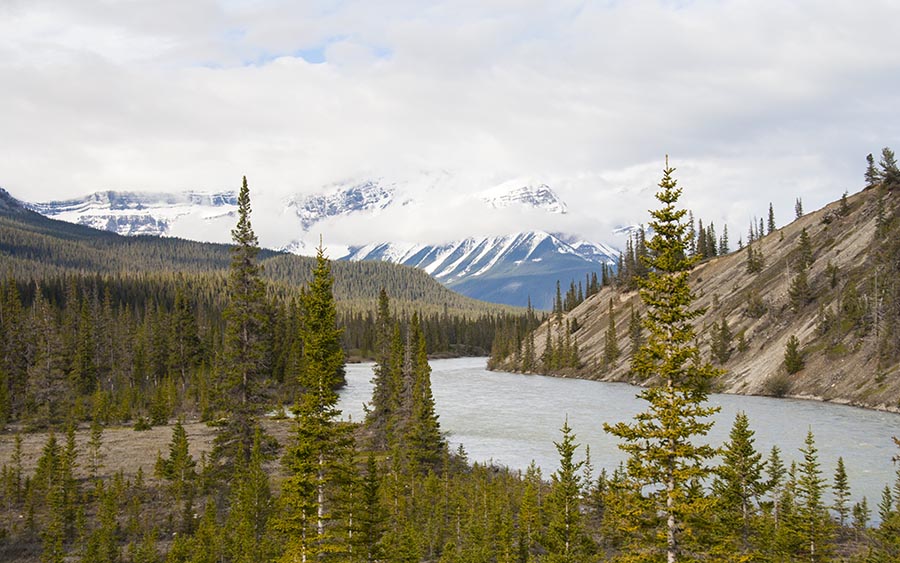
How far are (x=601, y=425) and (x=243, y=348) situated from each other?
158 ft

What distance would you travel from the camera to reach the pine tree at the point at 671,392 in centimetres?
1925

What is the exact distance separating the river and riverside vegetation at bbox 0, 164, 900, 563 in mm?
4476

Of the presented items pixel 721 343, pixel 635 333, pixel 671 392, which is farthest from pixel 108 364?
pixel 671 392

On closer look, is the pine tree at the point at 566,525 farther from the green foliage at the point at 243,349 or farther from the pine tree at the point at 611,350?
the pine tree at the point at 611,350

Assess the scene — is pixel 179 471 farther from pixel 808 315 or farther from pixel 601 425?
pixel 808 315

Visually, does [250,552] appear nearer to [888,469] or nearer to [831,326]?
[888,469]

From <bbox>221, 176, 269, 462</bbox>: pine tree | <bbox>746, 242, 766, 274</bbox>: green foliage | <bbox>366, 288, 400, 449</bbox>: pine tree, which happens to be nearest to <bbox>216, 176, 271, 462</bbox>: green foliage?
<bbox>221, 176, 269, 462</bbox>: pine tree

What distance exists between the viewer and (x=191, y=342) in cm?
11588

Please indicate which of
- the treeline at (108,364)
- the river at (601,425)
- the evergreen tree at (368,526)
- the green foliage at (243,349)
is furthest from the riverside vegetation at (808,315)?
the treeline at (108,364)

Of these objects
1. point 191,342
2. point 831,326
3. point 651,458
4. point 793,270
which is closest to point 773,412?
point 831,326

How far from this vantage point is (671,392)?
65.2 feet

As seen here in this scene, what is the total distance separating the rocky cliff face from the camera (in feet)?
291

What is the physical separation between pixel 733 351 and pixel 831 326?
19.6 m

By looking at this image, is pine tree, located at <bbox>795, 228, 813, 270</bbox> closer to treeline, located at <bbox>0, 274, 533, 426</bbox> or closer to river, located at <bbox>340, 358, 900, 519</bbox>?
river, located at <bbox>340, 358, 900, 519</bbox>
